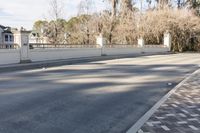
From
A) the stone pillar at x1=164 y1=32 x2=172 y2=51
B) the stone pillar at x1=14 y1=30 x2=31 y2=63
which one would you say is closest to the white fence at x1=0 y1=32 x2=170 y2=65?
the stone pillar at x1=14 y1=30 x2=31 y2=63

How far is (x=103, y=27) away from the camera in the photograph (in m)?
59.2

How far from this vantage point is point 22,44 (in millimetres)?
26688

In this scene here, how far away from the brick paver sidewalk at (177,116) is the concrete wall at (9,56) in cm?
1454

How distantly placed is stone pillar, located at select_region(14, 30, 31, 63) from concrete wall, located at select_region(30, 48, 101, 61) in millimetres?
771

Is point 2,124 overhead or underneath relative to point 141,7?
underneath

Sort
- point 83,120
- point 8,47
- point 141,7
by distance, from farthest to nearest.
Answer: point 141,7, point 8,47, point 83,120

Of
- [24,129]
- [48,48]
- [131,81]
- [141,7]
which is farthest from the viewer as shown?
[141,7]

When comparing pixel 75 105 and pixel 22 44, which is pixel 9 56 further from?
pixel 75 105

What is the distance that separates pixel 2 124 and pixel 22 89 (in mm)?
5292

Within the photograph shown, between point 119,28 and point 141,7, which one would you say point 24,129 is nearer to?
point 119,28

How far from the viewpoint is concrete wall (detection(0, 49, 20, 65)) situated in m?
24.4

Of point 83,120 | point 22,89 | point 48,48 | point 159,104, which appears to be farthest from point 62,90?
point 48,48

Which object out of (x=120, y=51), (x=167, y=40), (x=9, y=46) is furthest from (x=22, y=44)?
(x=167, y=40)

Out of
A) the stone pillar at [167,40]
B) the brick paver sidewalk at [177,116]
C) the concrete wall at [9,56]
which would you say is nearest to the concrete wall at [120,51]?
the stone pillar at [167,40]
